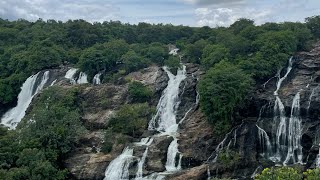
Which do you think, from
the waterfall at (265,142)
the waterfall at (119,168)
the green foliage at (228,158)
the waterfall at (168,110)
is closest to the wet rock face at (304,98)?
the waterfall at (265,142)

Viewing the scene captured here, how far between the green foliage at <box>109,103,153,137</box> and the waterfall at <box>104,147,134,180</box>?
12.3 feet

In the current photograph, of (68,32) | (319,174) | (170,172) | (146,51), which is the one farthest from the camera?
(68,32)

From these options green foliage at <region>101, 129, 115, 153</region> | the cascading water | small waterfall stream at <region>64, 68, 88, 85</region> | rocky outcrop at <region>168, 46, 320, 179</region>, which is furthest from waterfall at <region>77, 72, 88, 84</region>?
the cascading water

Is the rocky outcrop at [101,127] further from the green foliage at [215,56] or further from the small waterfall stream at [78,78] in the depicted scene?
the green foliage at [215,56]

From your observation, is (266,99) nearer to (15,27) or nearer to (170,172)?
(170,172)

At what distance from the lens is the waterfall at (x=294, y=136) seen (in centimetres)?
2861

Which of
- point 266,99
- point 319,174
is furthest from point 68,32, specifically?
point 319,174

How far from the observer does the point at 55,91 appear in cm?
3869

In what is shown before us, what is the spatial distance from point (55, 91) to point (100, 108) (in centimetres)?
484

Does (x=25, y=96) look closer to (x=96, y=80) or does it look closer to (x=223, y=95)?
(x=96, y=80)

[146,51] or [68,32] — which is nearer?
[146,51]

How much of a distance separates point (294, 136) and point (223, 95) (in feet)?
19.9

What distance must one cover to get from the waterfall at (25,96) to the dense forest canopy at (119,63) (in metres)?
1.06

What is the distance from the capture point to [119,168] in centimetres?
2959
